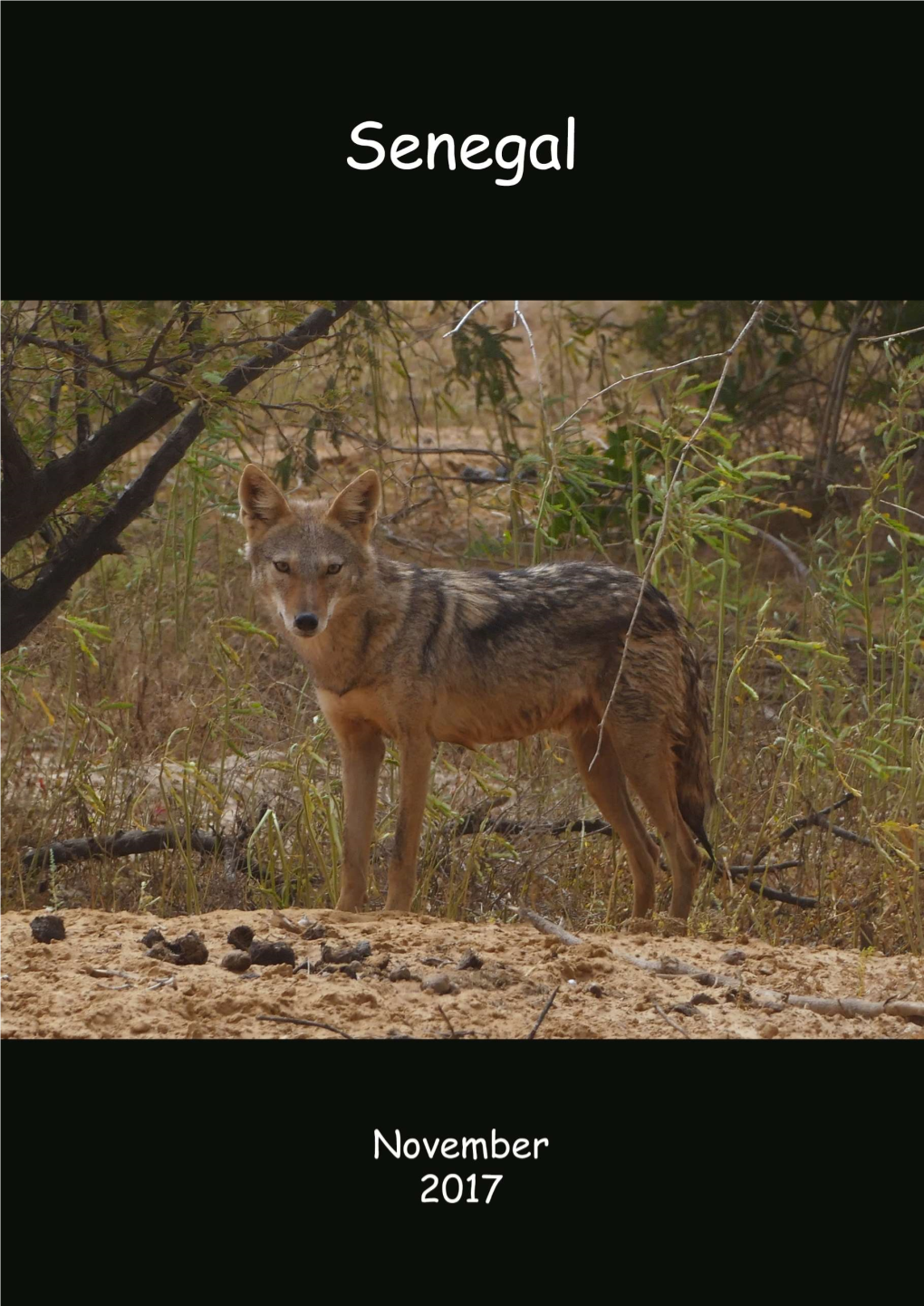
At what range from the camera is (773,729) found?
8.70 m

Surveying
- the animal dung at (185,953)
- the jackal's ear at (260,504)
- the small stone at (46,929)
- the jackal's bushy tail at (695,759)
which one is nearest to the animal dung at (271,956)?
the animal dung at (185,953)

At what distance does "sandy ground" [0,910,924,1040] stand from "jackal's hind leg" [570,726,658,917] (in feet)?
5.53

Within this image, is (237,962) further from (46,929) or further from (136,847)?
(136,847)

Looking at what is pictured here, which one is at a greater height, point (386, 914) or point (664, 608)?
point (664, 608)

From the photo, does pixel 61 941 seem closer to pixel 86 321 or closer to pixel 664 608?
pixel 86 321

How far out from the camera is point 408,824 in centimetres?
633

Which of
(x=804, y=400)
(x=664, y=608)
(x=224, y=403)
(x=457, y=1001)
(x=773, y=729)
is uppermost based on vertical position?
(x=804, y=400)

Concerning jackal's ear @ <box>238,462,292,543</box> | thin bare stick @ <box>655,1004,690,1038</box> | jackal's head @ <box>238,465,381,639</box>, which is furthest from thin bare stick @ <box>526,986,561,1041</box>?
jackal's ear @ <box>238,462,292,543</box>

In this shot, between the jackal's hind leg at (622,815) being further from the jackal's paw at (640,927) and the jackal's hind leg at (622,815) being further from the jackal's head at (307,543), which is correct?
the jackal's head at (307,543)

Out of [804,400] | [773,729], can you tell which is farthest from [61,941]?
[804,400]

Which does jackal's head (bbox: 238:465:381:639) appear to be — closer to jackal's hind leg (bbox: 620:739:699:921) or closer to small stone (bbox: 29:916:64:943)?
jackal's hind leg (bbox: 620:739:699:921)

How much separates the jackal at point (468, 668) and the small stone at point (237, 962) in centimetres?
173

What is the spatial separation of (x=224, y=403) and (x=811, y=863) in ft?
12.3

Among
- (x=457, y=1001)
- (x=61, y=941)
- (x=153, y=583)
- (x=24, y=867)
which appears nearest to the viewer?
(x=457, y=1001)
